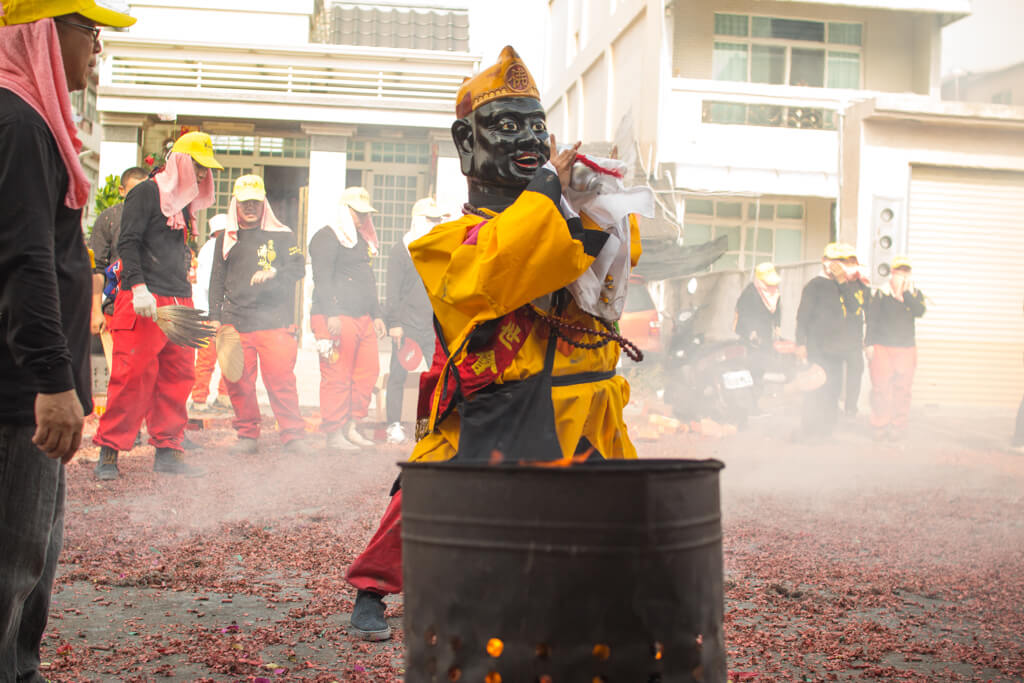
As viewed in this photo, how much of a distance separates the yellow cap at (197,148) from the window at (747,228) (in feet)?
43.4

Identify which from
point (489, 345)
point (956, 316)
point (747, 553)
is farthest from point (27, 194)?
point (956, 316)

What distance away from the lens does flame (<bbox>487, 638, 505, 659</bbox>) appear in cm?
169

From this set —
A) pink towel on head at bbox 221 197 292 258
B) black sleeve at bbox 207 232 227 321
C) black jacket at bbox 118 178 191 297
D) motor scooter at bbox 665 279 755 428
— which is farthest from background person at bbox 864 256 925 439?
black jacket at bbox 118 178 191 297

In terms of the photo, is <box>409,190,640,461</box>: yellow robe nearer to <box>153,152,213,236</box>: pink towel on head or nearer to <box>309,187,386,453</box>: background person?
<box>153,152,213,236</box>: pink towel on head

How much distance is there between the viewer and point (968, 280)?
16500 millimetres

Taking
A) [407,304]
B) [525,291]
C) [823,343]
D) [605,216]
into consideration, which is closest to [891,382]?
[823,343]

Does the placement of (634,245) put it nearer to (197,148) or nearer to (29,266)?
(29,266)

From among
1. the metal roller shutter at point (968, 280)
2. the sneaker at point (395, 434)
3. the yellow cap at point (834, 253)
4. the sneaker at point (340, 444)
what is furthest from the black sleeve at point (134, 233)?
the metal roller shutter at point (968, 280)

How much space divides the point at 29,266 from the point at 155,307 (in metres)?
4.59

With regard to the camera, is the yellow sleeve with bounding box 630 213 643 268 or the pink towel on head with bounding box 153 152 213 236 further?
the pink towel on head with bounding box 153 152 213 236

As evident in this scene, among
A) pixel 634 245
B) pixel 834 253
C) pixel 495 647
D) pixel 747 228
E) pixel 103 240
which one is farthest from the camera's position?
pixel 747 228

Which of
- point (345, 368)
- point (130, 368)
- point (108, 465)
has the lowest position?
point (108, 465)

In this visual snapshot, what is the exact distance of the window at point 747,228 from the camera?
19141 mm

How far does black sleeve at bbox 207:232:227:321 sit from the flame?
24.4 feet
